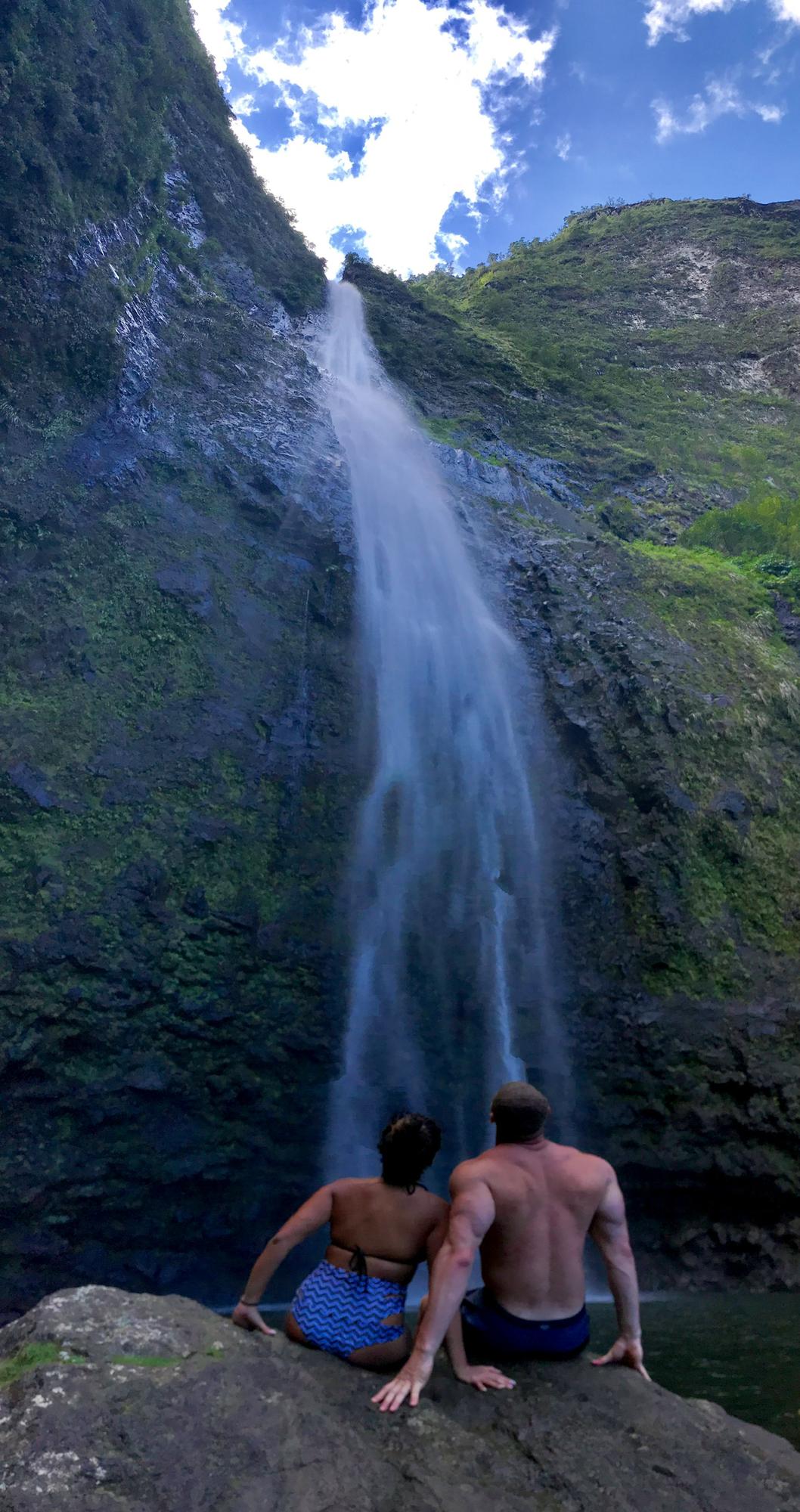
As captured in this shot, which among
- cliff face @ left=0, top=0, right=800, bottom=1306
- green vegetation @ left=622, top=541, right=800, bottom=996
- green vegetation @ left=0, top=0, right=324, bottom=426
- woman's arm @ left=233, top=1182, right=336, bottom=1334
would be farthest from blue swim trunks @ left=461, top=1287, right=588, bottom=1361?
green vegetation @ left=0, top=0, right=324, bottom=426

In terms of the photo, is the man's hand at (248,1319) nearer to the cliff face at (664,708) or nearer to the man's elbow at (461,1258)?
the man's elbow at (461,1258)

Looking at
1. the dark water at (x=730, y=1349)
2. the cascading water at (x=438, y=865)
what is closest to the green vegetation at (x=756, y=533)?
the cascading water at (x=438, y=865)

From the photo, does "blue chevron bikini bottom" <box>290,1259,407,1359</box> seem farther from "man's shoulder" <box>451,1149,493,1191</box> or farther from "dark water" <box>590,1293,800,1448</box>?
"dark water" <box>590,1293,800,1448</box>

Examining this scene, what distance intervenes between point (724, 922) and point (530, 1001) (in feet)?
8.24

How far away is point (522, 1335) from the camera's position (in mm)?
3332

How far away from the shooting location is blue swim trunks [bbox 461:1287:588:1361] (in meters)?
3.33

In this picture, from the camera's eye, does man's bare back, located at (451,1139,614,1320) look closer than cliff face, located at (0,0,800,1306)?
Yes

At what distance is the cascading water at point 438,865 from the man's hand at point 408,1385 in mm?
6828

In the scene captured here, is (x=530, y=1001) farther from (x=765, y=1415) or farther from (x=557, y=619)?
(x=557, y=619)

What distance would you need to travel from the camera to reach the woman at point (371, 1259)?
3334mm

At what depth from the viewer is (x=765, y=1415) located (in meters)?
5.09

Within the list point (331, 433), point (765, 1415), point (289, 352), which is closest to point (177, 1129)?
point (765, 1415)

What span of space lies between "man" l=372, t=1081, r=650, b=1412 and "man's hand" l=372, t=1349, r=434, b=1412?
295mm

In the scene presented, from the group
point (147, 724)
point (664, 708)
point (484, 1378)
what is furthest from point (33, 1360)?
point (664, 708)
